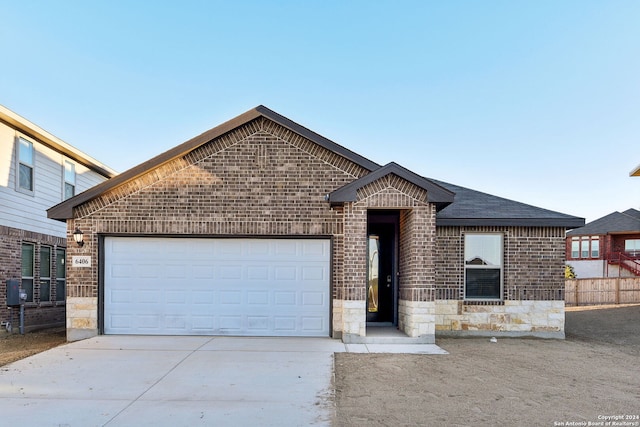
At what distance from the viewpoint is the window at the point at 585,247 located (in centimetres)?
2972

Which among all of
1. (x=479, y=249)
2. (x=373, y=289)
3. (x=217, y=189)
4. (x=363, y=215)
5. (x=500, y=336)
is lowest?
(x=500, y=336)

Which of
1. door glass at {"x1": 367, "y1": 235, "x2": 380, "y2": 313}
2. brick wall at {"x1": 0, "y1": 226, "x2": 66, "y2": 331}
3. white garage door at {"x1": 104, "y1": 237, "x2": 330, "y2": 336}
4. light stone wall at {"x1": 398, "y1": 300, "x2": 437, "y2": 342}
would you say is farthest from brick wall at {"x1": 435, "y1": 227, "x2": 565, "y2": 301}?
brick wall at {"x1": 0, "y1": 226, "x2": 66, "y2": 331}

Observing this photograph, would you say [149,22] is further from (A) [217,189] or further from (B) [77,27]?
(A) [217,189]

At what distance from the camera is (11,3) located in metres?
11.8

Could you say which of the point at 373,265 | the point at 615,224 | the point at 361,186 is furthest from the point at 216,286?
the point at 615,224

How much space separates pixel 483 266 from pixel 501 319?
1312mm

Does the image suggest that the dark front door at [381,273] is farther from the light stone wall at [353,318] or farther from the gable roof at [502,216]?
the light stone wall at [353,318]

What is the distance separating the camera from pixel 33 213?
12.4 m

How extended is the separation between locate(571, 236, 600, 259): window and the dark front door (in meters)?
24.0

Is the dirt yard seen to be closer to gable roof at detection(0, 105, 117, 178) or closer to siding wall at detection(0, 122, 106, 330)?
siding wall at detection(0, 122, 106, 330)

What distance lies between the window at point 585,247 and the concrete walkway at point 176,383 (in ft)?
85.4

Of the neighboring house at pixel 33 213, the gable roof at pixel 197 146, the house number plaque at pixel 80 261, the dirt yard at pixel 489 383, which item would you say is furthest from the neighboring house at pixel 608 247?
the neighboring house at pixel 33 213

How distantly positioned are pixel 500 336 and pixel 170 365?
751 centimetres

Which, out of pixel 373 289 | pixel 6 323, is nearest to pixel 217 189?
pixel 373 289
